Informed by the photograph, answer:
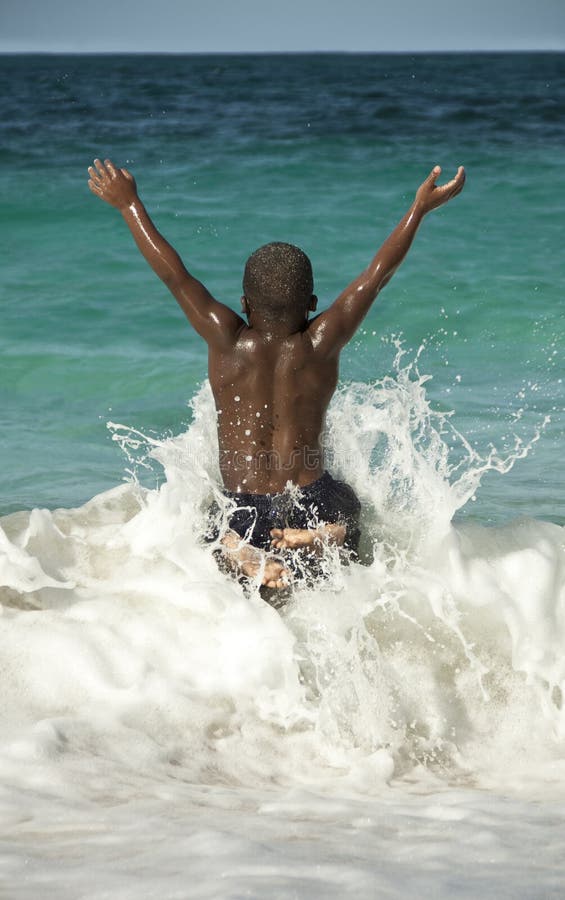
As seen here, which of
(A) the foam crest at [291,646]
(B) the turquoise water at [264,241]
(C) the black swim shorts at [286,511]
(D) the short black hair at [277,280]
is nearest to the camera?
(A) the foam crest at [291,646]

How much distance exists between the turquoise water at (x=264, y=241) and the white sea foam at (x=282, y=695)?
3.77 ft

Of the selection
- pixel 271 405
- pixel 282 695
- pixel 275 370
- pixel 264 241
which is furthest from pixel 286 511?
pixel 264 241

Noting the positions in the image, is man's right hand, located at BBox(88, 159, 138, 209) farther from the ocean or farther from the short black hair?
the ocean

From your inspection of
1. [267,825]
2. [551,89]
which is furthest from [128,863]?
[551,89]

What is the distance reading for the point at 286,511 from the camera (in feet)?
12.5

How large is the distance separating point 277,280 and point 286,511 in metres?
0.76

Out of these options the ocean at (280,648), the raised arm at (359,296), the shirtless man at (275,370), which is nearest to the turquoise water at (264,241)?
the ocean at (280,648)

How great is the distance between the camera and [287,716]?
332cm

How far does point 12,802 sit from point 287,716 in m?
0.91

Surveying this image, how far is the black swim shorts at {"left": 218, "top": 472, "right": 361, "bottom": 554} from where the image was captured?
379 centimetres

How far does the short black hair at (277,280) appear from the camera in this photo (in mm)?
3664

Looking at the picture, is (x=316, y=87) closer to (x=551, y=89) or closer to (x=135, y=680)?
(x=551, y=89)

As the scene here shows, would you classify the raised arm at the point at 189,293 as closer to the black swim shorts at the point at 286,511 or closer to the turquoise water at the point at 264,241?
the black swim shorts at the point at 286,511

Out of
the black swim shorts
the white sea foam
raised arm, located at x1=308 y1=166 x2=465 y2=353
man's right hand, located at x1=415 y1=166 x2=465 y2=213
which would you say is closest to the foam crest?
the white sea foam
